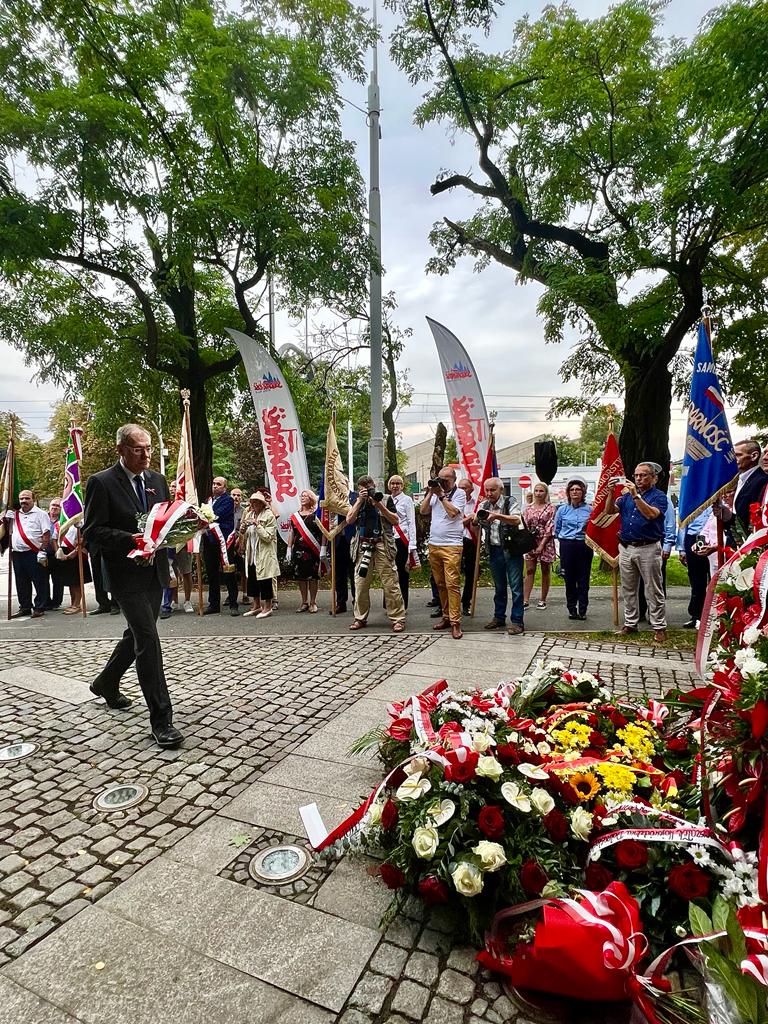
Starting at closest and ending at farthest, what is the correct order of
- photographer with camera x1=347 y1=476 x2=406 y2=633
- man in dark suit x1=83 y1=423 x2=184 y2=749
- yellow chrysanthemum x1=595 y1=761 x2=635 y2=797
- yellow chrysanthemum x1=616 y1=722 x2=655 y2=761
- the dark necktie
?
yellow chrysanthemum x1=595 y1=761 x2=635 y2=797 → yellow chrysanthemum x1=616 y1=722 x2=655 y2=761 → man in dark suit x1=83 y1=423 x2=184 y2=749 → the dark necktie → photographer with camera x1=347 y1=476 x2=406 y2=633

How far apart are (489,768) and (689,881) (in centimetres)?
74

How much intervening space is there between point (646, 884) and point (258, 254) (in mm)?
11266

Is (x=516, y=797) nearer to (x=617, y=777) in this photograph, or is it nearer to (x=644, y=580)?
(x=617, y=777)

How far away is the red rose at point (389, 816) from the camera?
2.28m

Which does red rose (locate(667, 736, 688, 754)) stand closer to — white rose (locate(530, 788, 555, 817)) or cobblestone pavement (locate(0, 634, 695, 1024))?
white rose (locate(530, 788, 555, 817))

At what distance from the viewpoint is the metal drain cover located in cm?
360

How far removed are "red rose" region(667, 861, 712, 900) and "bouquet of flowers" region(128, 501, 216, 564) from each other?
3.24 metres

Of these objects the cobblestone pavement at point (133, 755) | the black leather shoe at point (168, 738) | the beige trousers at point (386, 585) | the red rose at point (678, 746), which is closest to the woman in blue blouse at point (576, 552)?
the beige trousers at point (386, 585)

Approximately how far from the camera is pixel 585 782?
93.6 inches

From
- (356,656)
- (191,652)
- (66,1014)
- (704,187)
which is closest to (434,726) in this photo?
(66,1014)

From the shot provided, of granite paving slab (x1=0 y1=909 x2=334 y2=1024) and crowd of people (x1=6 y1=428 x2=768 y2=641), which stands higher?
crowd of people (x1=6 y1=428 x2=768 y2=641)

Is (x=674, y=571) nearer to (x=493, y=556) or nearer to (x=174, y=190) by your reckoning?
(x=493, y=556)

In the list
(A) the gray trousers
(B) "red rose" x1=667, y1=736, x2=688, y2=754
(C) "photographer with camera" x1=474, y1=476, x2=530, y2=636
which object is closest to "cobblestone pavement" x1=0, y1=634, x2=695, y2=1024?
(B) "red rose" x1=667, y1=736, x2=688, y2=754

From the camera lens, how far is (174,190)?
955 cm
